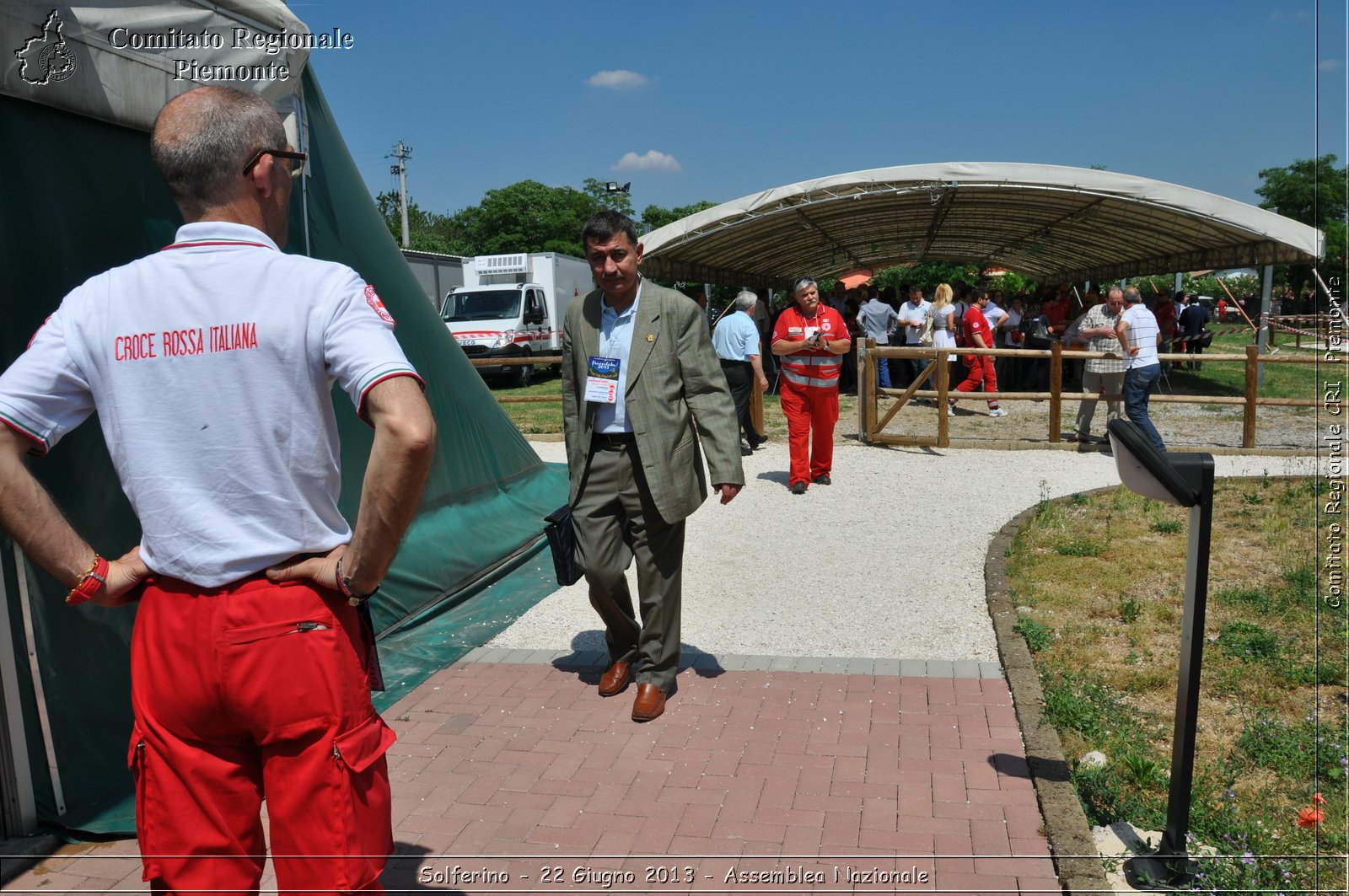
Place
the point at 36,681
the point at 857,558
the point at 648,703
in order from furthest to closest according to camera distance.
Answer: the point at 857,558 < the point at 648,703 < the point at 36,681

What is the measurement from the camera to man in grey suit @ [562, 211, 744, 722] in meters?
4.29

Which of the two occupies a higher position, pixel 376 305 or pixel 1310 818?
pixel 376 305

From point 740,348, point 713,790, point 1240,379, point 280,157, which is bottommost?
point 713,790

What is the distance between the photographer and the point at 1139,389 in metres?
10.4

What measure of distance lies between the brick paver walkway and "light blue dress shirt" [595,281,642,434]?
127cm

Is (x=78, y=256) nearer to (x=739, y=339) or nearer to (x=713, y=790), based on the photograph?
(x=713, y=790)

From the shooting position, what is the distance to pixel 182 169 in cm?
190

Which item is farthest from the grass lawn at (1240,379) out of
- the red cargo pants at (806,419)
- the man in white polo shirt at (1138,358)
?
Result: the red cargo pants at (806,419)

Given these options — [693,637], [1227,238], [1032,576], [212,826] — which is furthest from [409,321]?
[1227,238]

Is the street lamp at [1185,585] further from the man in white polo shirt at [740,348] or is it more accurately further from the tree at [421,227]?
the tree at [421,227]

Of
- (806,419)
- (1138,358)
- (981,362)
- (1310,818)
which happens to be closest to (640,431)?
(1310,818)

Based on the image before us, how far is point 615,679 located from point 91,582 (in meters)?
2.93

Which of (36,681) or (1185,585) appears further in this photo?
(36,681)

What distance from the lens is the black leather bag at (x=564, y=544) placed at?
4426 millimetres
